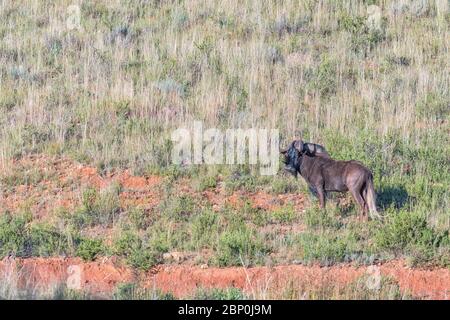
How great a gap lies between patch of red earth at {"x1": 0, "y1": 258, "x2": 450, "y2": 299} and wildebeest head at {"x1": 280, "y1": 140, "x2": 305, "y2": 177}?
1846mm

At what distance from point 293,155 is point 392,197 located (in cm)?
134

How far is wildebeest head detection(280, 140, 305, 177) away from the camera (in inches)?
473

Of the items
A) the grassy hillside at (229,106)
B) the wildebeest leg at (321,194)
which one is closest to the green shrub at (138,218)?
the grassy hillside at (229,106)

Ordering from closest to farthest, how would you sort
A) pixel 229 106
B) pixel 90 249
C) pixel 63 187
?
1. pixel 90 249
2. pixel 63 187
3. pixel 229 106

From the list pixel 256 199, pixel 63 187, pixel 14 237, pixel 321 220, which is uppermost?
pixel 63 187

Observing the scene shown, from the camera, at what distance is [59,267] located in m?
10.9

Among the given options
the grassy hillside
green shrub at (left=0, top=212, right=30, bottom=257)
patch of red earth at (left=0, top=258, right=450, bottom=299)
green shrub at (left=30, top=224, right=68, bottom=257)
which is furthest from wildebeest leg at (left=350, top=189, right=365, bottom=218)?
green shrub at (left=0, top=212, right=30, bottom=257)

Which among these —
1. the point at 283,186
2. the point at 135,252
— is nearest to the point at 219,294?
the point at 135,252

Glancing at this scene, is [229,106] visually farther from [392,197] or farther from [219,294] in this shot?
[219,294]

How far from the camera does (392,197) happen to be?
1222 centimetres

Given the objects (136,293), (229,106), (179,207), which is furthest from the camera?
(229,106)

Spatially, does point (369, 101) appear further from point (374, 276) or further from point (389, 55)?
point (374, 276)

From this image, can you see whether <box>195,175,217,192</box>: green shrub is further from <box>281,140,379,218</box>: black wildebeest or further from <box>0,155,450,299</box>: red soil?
<box>281,140,379,218</box>: black wildebeest

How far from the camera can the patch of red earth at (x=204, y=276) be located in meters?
10.1
